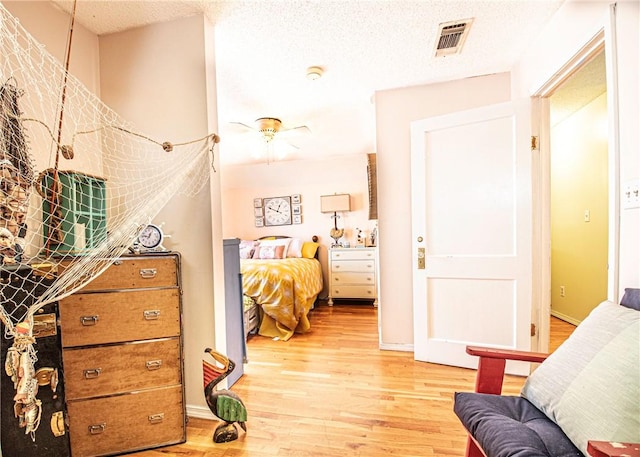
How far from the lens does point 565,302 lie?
10.2 ft

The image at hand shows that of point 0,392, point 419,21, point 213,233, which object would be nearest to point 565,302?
point 419,21

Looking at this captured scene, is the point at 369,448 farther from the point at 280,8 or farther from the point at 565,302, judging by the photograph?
the point at 565,302

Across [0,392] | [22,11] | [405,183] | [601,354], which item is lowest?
[0,392]

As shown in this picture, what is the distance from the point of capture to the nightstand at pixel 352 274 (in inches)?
159

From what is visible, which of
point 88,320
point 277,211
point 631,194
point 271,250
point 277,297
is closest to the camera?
point 631,194

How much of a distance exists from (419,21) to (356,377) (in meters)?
2.43

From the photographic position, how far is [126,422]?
53.3 inches

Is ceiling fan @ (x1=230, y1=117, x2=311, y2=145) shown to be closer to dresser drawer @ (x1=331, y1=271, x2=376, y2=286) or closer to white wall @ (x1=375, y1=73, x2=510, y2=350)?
white wall @ (x1=375, y1=73, x2=510, y2=350)

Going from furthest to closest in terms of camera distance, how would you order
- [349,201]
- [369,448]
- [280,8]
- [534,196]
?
[349,201] < [534,196] < [280,8] < [369,448]

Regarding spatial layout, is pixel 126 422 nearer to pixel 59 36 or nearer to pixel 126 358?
pixel 126 358

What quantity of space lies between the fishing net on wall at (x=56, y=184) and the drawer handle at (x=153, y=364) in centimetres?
43

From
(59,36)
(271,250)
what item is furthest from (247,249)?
(59,36)

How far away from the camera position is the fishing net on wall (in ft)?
3.19

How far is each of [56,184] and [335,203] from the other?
3527 millimetres
